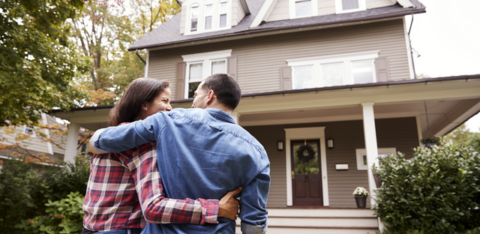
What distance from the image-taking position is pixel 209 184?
1216 millimetres

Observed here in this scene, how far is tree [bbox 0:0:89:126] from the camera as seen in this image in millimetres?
6328

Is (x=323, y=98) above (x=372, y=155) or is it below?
above

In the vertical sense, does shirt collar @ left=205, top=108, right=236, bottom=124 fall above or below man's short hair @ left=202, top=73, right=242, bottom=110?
below

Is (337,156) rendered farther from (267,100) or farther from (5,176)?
(5,176)

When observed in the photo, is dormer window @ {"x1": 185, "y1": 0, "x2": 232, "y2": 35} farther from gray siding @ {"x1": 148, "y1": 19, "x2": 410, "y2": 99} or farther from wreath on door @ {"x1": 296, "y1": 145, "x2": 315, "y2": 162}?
wreath on door @ {"x1": 296, "y1": 145, "x2": 315, "y2": 162}

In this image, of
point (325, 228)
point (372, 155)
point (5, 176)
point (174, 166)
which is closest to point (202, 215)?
point (174, 166)

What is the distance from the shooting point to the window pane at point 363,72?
29.2ft

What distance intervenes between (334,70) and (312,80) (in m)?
0.75

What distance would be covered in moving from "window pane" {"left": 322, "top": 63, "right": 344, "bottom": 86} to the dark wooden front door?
192 centimetres

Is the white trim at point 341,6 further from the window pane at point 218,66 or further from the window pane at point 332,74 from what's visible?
the window pane at point 218,66

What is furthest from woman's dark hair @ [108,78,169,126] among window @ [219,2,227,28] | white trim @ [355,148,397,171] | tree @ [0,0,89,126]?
window @ [219,2,227,28]

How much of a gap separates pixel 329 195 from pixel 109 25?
14.8 metres

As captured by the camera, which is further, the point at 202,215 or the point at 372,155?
the point at 372,155

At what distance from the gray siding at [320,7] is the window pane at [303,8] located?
308 millimetres
